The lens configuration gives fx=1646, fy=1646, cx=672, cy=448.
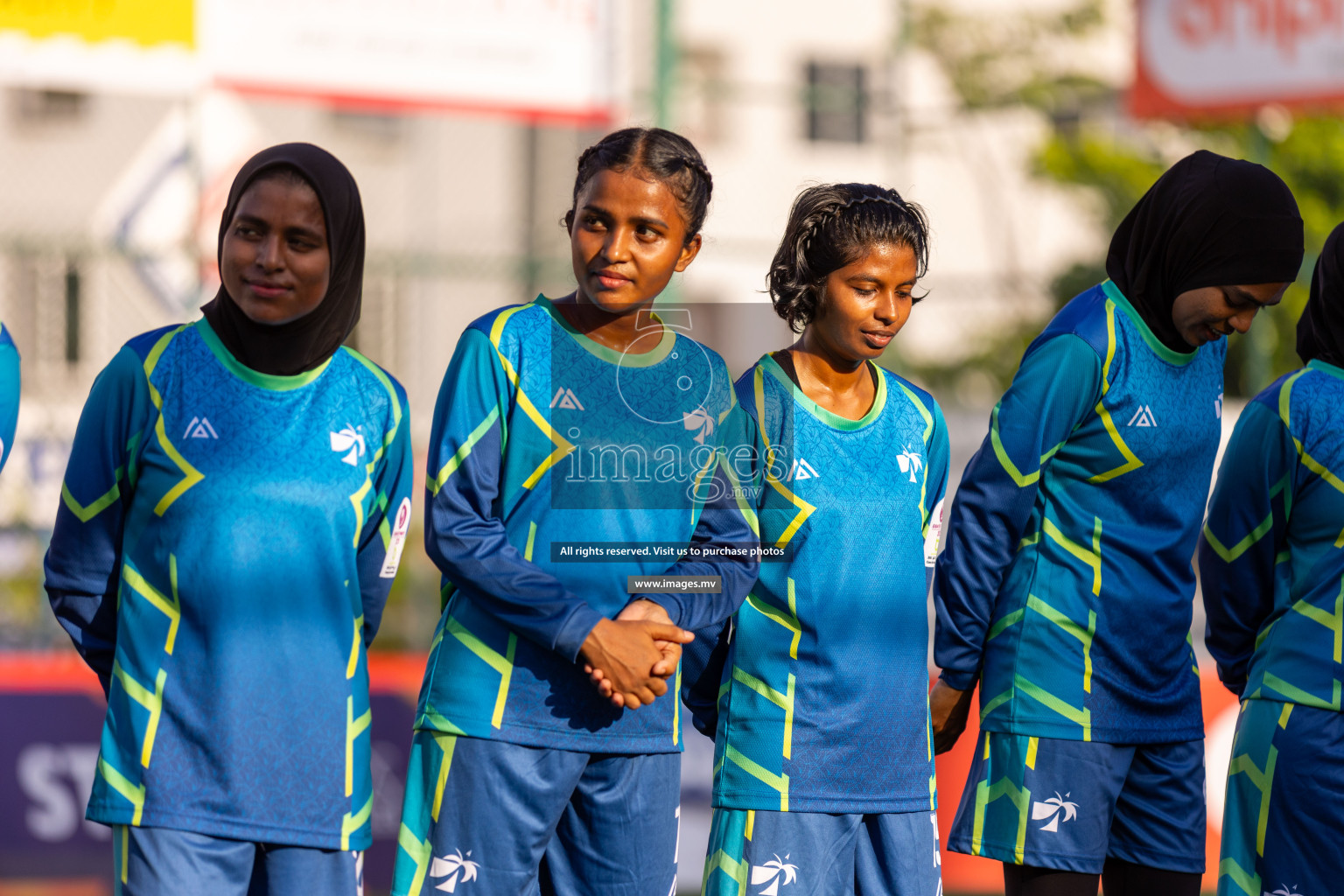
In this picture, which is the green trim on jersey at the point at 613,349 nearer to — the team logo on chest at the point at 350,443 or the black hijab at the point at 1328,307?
the team logo on chest at the point at 350,443

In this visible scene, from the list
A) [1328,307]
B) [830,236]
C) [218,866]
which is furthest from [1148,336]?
[218,866]

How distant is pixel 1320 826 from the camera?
10.1 ft

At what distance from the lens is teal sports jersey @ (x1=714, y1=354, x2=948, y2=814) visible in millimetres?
3031

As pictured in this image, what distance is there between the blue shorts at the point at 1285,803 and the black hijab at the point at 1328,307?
716mm

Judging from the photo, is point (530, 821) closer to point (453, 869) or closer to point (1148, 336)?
point (453, 869)

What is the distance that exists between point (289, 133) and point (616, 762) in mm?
13460

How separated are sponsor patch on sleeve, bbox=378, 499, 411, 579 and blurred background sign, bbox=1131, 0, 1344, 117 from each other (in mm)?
6334

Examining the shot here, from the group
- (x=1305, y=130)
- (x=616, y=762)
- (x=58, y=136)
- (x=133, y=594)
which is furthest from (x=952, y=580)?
(x=58, y=136)

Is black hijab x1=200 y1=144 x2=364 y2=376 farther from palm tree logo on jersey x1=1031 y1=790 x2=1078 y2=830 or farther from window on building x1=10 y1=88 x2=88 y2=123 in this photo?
window on building x1=10 y1=88 x2=88 y2=123

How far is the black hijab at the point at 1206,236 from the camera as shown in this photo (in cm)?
312

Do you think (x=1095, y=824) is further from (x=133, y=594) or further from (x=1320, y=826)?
(x=133, y=594)

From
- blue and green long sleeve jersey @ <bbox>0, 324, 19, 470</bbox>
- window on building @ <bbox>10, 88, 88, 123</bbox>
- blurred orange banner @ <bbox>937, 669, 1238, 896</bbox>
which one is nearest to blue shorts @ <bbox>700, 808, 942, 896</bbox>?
blue and green long sleeve jersey @ <bbox>0, 324, 19, 470</bbox>

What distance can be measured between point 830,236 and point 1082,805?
1.19 meters

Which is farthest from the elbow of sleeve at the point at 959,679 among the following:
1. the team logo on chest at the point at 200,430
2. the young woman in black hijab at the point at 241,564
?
the team logo on chest at the point at 200,430
